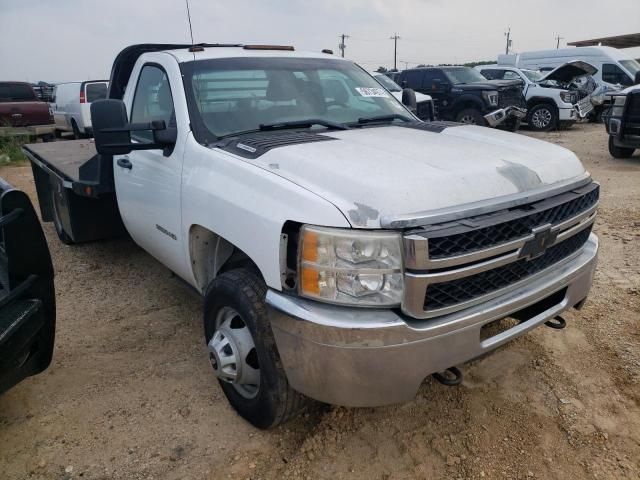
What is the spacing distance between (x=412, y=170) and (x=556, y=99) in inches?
556

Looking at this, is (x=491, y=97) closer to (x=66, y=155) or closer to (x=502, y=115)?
(x=502, y=115)

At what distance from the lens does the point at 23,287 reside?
252 centimetres

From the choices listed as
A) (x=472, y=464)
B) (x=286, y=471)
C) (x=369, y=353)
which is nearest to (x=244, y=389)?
(x=286, y=471)

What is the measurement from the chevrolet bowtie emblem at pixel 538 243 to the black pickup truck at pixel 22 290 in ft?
7.57

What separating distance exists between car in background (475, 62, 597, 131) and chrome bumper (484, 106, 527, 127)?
155 cm

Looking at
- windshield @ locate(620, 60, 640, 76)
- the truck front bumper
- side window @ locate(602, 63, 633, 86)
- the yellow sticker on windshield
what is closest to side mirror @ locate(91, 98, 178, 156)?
the truck front bumper

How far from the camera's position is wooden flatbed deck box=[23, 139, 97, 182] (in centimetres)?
479

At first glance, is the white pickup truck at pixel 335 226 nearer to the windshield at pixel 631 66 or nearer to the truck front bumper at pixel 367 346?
the truck front bumper at pixel 367 346

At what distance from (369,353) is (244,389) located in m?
1.03

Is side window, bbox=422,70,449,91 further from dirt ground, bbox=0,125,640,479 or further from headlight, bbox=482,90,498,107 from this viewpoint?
dirt ground, bbox=0,125,640,479

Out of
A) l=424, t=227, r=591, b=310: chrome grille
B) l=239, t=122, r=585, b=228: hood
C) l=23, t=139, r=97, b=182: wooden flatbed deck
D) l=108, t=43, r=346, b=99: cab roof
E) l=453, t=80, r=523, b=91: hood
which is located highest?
l=108, t=43, r=346, b=99: cab roof

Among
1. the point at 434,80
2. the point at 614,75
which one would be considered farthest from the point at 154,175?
the point at 614,75

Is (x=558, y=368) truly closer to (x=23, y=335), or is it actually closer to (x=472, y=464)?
(x=472, y=464)

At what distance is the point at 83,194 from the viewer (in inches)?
165
